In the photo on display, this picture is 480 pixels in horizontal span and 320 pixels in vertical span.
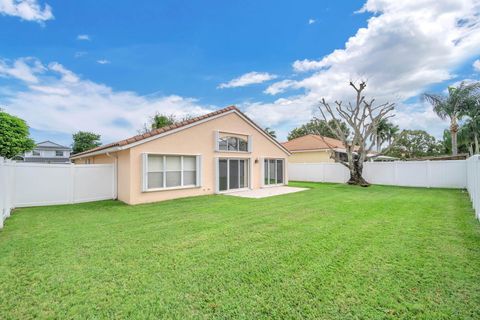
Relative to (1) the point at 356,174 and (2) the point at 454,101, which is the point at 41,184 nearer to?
(1) the point at 356,174

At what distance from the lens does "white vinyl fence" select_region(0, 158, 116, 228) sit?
408 inches

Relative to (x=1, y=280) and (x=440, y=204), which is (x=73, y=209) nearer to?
(x=1, y=280)

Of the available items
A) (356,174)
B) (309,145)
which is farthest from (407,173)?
(309,145)

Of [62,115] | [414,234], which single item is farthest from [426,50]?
[62,115]

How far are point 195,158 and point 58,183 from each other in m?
6.67

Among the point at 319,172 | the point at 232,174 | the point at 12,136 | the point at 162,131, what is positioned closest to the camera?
the point at 162,131

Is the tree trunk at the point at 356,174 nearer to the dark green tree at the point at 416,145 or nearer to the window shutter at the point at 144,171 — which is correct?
the window shutter at the point at 144,171

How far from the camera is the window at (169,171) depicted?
11930 millimetres

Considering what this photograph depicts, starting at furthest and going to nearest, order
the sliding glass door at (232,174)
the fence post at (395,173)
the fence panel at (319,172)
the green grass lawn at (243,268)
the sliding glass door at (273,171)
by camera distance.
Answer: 1. the fence panel at (319,172)
2. the fence post at (395,173)
3. the sliding glass door at (273,171)
4. the sliding glass door at (232,174)
5. the green grass lawn at (243,268)

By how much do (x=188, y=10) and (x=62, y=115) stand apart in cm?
1603

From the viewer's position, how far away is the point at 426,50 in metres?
15.1

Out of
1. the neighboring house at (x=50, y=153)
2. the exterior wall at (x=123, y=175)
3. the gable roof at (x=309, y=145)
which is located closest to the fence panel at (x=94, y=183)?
the exterior wall at (x=123, y=175)

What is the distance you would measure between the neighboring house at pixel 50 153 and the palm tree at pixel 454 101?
57.8 metres

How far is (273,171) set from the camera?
1880cm
